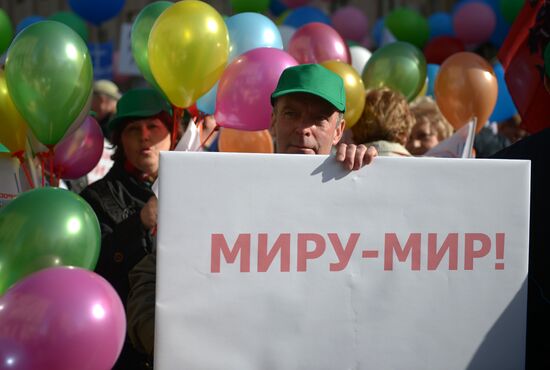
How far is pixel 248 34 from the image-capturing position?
3898mm

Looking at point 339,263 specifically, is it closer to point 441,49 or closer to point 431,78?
point 431,78

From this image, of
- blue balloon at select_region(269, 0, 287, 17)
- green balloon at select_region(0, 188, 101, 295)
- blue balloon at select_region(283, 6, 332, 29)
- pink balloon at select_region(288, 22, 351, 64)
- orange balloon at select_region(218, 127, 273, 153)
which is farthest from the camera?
blue balloon at select_region(269, 0, 287, 17)

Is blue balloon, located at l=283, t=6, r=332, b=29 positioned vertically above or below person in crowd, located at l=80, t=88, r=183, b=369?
above

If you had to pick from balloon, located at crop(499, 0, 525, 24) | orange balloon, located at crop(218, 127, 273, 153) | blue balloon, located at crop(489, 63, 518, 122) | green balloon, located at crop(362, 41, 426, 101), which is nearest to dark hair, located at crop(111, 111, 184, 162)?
orange balloon, located at crop(218, 127, 273, 153)

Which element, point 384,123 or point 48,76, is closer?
point 48,76

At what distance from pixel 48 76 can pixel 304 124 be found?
35.9 inches

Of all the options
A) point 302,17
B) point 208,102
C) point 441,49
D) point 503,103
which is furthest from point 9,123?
point 441,49

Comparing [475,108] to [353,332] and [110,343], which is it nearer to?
[353,332]

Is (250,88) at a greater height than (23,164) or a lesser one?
greater

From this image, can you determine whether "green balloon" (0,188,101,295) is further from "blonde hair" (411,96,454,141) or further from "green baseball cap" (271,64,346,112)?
"blonde hair" (411,96,454,141)

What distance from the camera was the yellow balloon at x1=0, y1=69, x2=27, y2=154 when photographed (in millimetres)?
3195

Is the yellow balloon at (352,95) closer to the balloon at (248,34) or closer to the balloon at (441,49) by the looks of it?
the balloon at (248,34)

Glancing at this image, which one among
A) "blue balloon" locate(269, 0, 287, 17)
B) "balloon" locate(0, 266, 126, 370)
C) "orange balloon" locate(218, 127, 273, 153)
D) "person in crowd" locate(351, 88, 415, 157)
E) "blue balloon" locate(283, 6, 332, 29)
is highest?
"blue balloon" locate(269, 0, 287, 17)

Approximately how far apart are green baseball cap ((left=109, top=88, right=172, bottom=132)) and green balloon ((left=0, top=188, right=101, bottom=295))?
1.40 meters
